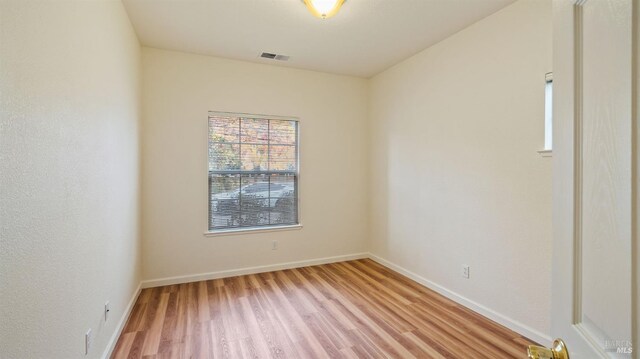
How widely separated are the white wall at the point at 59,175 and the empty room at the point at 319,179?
1 cm

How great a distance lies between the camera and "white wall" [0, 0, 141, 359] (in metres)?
0.98

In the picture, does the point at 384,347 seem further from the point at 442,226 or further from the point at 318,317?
the point at 442,226

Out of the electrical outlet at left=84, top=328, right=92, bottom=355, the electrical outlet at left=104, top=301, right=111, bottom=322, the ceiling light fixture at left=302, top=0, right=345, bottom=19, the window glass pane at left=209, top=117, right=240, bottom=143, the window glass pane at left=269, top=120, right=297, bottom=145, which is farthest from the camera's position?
the window glass pane at left=269, top=120, right=297, bottom=145

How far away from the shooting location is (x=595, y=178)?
→ 0.57 metres

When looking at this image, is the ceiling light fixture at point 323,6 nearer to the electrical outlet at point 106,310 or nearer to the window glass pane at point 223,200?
the window glass pane at point 223,200

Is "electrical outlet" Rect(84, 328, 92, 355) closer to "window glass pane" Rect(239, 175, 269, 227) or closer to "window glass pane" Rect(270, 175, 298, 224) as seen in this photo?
"window glass pane" Rect(239, 175, 269, 227)

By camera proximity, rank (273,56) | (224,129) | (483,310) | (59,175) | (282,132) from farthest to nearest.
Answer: (282,132) < (224,129) < (273,56) < (483,310) < (59,175)

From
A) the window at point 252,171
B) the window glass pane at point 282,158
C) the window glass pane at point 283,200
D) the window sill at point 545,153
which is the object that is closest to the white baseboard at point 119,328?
the window at point 252,171

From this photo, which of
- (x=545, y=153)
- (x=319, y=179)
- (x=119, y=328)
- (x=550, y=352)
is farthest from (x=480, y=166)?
(x=119, y=328)

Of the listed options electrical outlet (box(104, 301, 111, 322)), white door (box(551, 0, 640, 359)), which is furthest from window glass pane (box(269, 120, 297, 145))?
white door (box(551, 0, 640, 359))

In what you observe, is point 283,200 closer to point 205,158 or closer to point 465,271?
point 205,158

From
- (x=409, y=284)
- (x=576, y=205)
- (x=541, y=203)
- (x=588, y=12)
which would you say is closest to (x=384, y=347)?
(x=409, y=284)

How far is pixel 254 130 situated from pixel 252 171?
521mm

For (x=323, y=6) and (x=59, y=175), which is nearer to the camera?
(x=59, y=175)
